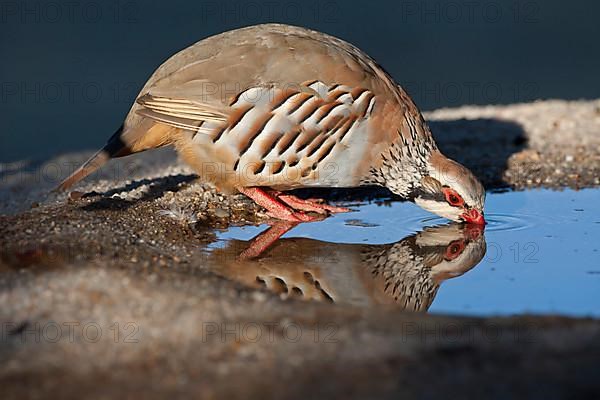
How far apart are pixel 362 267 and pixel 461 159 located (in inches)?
111

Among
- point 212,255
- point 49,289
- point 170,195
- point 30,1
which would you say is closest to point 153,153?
point 170,195

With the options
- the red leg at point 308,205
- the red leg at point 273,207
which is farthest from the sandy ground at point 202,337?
the red leg at point 308,205

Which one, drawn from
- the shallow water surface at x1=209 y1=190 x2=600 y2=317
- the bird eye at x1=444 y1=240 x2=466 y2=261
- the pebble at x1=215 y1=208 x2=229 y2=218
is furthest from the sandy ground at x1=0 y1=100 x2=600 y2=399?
the bird eye at x1=444 y1=240 x2=466 y2=261

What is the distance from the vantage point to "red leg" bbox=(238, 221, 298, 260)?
5.48 m

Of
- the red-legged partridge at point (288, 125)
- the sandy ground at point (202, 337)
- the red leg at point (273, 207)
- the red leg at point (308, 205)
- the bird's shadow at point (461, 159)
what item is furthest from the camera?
the bird's shadow at point (461, 159)

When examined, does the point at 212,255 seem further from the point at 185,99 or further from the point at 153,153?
the point at 153,153

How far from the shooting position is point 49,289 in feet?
14.4

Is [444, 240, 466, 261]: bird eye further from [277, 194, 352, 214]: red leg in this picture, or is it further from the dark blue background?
the dark blue background

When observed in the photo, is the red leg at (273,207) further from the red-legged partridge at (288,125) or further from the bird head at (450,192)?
the bird head at (450,192)

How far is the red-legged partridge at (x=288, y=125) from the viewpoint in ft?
19.2

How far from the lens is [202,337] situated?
393 cm

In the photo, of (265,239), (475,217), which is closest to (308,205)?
(265,239)

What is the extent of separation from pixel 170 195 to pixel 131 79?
7883 millimetres

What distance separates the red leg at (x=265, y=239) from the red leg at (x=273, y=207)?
5cm
